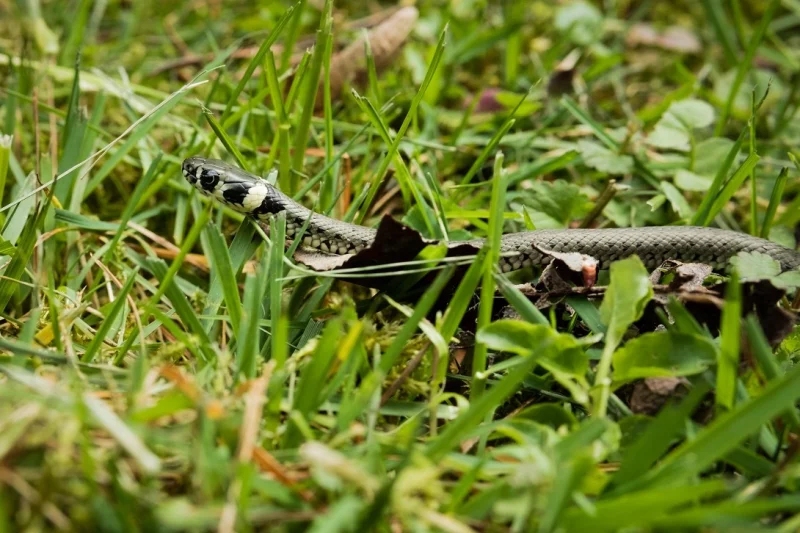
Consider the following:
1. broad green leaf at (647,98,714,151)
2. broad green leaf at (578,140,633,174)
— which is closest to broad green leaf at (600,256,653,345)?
broad green leaf at (578,140,633,174)

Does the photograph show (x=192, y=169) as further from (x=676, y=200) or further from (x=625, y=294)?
(x=676, y=200)

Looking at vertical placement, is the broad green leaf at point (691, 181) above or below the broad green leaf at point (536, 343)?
above

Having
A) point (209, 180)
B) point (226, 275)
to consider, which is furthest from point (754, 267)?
point (209, 180)

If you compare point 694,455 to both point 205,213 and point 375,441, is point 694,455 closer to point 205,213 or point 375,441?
point 375,441

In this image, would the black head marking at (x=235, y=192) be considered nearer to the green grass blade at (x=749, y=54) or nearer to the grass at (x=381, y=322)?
the grass at (x=381, y=322)

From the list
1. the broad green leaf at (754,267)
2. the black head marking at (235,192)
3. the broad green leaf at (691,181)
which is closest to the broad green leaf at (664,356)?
the broad green leaf at (754,267)

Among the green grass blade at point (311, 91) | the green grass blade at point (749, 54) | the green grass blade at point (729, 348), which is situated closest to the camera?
the green grass blade at point (729, 348)

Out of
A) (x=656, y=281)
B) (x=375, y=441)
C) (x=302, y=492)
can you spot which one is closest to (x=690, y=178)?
(x=656, y=281)

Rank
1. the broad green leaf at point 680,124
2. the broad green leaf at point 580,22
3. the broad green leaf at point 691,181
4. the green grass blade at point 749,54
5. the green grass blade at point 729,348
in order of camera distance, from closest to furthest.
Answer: the green grass blade at point 729,348 < the broad green leaf at point 691,181 < the broad green leaf at point 680,124 < the green grass blade at point 749,54 < the broad green leaf at point 580,22
